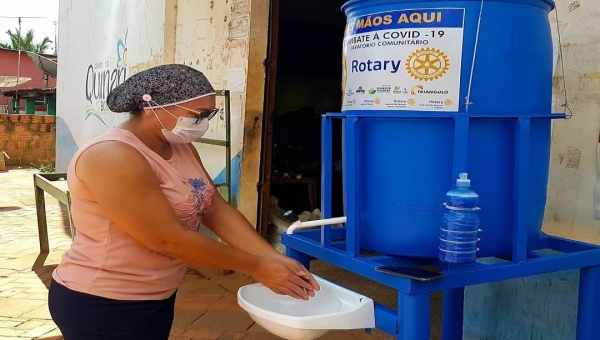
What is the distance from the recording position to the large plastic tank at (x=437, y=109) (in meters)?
1.66

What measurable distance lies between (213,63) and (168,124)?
343cm

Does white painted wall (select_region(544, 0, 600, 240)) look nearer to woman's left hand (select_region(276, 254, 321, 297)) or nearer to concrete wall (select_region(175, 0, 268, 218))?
woman's left hand (select_region(276, 254, 321, 297))

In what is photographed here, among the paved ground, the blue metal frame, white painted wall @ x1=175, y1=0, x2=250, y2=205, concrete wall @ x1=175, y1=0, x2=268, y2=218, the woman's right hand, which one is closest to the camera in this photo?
the blue metal frame

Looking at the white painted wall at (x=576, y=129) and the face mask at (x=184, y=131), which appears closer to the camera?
the face mask at (x=184, y=131)

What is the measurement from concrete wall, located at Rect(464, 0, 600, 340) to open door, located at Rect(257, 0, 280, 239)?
2533 mm

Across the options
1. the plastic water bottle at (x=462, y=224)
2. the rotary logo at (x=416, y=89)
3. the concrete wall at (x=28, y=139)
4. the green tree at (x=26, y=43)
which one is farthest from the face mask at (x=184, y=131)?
the green tree at (x=26, y=43)

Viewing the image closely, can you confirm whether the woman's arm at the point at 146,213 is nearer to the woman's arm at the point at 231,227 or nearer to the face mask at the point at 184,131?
the face mask at the point at 184,131

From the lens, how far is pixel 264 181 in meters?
4.78

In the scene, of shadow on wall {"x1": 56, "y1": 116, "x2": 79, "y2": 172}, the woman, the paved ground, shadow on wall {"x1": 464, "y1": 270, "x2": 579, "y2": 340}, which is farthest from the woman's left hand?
shadow on wall {"x1": 56, "y1": 116, "x2": 79, "y2": 172}

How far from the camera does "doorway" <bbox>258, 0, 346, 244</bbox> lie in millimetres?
4777

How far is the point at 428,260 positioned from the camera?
1799 mm

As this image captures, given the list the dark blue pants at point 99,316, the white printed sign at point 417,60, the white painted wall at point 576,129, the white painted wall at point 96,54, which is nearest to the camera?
the white printed sign at point 417,60

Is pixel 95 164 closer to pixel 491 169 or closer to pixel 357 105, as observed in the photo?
pixel 357 105

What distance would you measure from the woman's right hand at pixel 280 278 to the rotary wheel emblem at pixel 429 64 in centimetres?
66
